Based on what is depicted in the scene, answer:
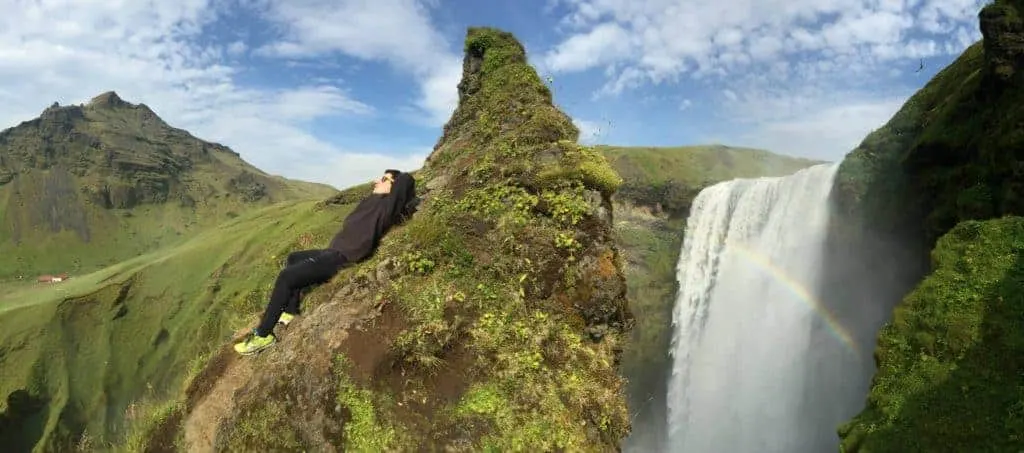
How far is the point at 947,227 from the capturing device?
17078mm

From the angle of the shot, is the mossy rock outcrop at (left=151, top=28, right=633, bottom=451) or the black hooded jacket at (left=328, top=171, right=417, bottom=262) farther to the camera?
the black hooded jacket at (left=328, top=171, right=417, bottom=262)

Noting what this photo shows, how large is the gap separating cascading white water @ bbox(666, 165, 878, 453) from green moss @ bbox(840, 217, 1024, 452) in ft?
43.2

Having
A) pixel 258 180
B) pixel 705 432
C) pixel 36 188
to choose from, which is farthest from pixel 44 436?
pixel 258 180

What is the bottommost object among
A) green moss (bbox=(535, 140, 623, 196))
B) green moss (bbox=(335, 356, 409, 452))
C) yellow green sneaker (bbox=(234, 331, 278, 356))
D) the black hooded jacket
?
green moss (bbox=(335, 356, 409, 452))

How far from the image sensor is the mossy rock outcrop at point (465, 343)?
495 cm

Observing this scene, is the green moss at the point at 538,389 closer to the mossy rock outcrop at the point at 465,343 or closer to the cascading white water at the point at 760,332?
the mossy rock outcrop at the point at 465,343

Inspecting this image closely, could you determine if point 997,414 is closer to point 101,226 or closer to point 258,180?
point 101,226

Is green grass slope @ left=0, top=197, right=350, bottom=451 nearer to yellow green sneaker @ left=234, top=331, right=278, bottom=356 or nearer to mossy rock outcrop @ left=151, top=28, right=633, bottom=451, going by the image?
yellow green sneaker @ left=234, top=331, right=278, bottom=356

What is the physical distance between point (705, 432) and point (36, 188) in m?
138

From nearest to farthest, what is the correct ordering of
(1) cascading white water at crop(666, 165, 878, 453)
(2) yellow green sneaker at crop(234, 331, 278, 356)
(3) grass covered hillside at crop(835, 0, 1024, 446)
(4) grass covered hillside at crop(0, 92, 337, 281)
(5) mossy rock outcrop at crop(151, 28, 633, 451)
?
(5) mossy rock outcrop at crop(151, 28, 633, 451) → (2) yellow green sneaker at crop(234, 331, 278, 356) → (3) grass covered hillside at crop(835, 0, 1024, 446) → (1) cascading white water at crop(666, 165, 878, 453) → (4) grass covered hillside at crop(0, 92, 337, 281)

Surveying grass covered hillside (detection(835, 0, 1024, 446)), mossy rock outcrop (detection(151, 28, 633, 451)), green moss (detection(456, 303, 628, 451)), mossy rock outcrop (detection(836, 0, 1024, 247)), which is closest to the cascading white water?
mossy rock outcrop (detection(836, 0, 1024, 247))

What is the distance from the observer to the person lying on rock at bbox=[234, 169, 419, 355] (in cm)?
640

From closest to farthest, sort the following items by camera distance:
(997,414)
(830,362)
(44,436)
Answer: (997,414), (830,362), (44,436)

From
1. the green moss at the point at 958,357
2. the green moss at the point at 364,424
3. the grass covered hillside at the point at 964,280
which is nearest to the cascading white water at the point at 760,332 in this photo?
the grass covered hillside at the point at 964,280
